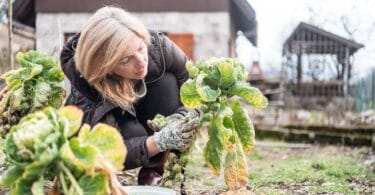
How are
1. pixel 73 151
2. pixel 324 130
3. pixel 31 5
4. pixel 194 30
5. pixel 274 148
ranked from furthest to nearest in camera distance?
pixel 31 5 → pixel 194 30 → pixel 324 130 → pixel 274 148 → pixel 73 151

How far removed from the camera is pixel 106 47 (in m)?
2.13

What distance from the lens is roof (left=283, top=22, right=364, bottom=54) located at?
1337cm

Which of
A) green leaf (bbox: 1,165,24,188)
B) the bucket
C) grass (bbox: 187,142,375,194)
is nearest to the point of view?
green leaf (bbox: 1,165,24,188)

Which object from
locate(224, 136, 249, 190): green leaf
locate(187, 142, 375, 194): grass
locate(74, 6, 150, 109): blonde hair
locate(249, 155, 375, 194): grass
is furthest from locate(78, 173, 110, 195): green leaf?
locate(249, 155, 375, 194): grass

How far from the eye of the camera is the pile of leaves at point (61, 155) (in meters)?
1.26

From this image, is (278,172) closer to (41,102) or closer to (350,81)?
(41,102)

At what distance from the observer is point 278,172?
3588mm

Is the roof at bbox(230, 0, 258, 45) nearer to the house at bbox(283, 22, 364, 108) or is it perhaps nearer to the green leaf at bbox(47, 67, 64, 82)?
the house at bbox(283, 22, 364, 108)

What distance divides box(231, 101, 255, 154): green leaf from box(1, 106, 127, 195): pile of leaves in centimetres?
73

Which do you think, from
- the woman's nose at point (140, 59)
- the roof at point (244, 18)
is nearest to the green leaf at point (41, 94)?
the woman's nose at point (140, 59)

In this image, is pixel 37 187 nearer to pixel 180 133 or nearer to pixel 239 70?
pixel 180 133

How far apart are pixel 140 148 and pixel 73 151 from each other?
0.95 meters

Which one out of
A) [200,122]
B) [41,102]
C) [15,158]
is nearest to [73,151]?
[15,158]

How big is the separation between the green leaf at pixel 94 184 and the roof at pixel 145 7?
934 cm
